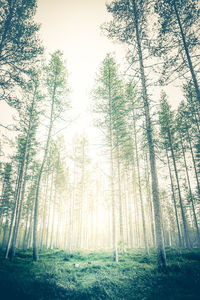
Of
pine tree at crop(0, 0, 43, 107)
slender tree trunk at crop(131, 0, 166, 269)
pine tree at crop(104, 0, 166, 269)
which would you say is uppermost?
pine tree at crop(104, 0, 166, 269)

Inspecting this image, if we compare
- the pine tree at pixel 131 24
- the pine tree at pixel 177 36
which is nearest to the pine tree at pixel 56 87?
the pine tree at pixel 131 24

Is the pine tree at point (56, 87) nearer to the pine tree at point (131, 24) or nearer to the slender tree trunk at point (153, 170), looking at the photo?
the pine tree at point (131, 24)

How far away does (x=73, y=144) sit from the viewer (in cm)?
2145

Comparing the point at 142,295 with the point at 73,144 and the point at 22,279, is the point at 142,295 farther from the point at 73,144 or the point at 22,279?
the point at 73,144

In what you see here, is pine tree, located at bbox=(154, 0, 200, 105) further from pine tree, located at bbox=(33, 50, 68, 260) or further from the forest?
pine tree, located at bbox=(33, 50, 68, 260)

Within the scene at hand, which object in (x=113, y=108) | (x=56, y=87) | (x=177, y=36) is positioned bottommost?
(x=113, y=108)

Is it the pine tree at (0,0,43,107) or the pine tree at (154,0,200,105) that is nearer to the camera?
the pine tree at (0,0,43,107)

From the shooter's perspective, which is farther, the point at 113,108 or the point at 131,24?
the point at 113,108

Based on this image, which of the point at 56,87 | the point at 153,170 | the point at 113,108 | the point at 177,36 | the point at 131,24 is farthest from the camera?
the point at 56,87

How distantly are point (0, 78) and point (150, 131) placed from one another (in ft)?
27.9

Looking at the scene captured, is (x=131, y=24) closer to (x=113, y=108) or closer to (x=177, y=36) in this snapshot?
(x=177, y=36)

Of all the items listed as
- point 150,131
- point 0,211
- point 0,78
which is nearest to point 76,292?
point 150,131

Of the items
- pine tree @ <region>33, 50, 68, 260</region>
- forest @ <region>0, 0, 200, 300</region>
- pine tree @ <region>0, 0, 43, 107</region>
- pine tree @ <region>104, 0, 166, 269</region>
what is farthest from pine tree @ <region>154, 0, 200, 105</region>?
pine tree @ <region>33, 50, 68, 260</region>

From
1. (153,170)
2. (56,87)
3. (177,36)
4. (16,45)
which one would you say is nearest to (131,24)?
(177,36)
